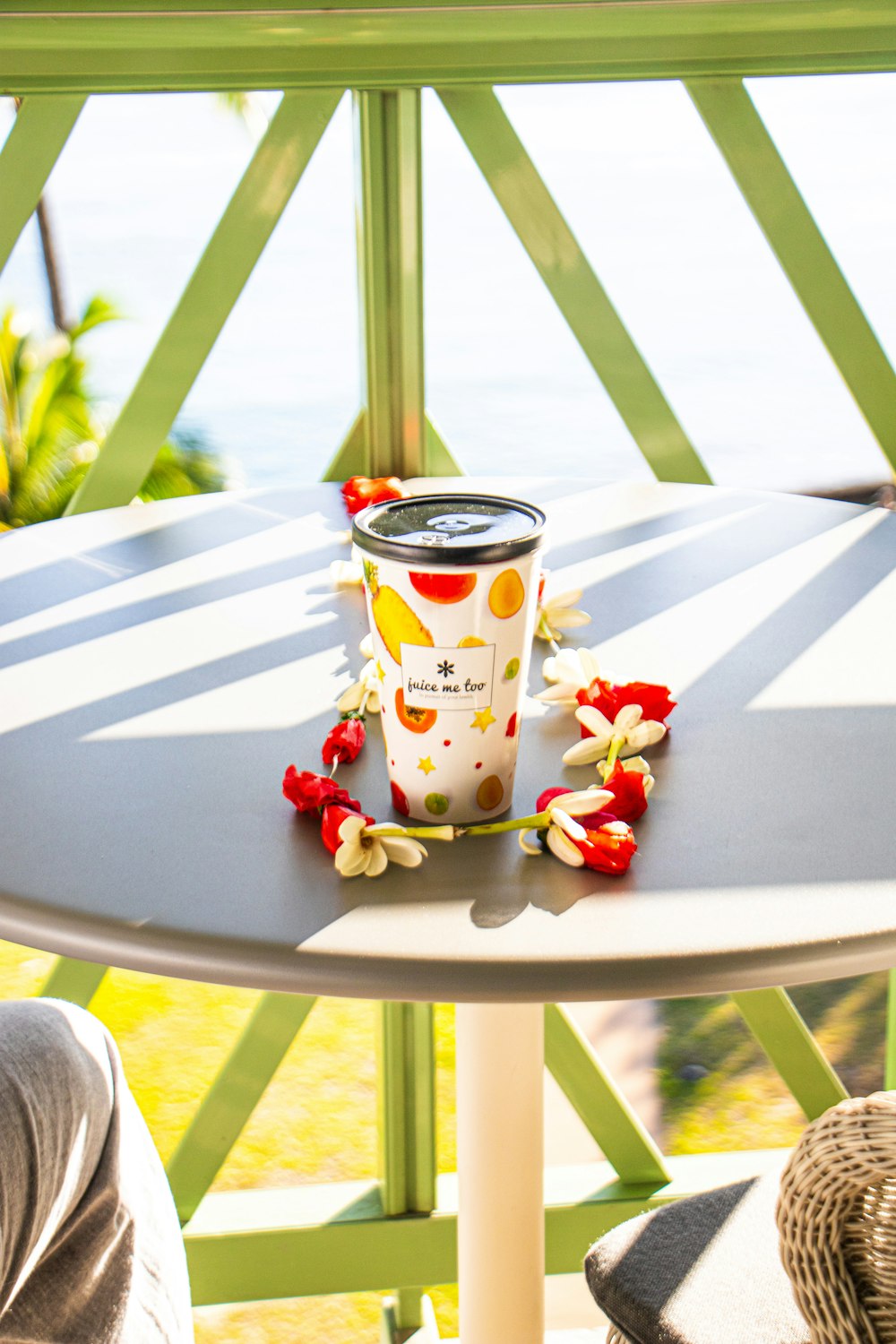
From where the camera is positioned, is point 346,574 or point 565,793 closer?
point 565,793

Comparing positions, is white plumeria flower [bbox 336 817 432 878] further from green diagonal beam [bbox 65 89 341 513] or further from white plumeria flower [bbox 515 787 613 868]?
green diagonal beam [bbox 65 89 341 513]

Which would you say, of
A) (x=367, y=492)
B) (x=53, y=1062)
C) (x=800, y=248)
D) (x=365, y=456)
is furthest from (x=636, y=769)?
(x=800, y=248)

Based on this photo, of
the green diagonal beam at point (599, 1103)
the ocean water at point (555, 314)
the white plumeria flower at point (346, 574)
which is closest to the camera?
the white plumeria flower at point (346, 574)

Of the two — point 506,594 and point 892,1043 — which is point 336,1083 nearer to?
point 892,1043

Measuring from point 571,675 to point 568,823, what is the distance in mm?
225

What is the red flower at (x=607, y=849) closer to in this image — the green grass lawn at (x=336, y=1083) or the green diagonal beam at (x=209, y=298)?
the green diagonal beam at (x=209, y=298)

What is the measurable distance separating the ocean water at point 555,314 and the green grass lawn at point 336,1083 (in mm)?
9276

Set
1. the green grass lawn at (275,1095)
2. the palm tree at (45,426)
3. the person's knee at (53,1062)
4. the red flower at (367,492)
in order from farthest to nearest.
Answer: the palm tree at (45,426) < the green grass lawn at (275,1095) < the red flower at (367,492) < the person's knee at (53,1062)

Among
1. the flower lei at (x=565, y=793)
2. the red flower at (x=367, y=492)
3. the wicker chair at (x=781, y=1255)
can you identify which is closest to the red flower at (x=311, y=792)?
the flower lei at (x=565, y=793)

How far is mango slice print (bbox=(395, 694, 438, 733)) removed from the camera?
0.72 metres

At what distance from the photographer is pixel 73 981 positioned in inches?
68.1

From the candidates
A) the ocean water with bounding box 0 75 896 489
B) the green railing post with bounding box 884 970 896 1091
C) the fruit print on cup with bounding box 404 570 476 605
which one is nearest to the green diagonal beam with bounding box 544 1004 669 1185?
the green railing post with bounding box 884 970 896 1091

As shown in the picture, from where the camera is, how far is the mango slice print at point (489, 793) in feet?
2.45

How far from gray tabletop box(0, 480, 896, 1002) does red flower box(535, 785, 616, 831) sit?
0.03 meters
